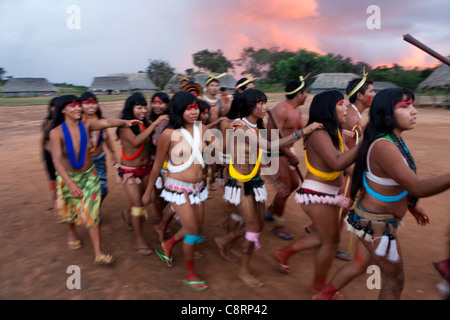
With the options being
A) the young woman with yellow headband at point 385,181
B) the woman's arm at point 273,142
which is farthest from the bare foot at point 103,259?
the young woman with yellow headband at point 385,181

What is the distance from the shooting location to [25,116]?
19594 mm

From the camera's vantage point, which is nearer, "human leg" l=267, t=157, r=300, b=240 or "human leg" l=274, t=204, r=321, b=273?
"human leg" l=274, t=204, r=321, b=273

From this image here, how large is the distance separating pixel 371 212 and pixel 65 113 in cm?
347

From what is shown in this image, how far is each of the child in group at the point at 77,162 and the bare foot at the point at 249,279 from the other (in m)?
1.60

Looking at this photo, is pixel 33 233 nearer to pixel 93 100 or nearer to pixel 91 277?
pixel 91 277

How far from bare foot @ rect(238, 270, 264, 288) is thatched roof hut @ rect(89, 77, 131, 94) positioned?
48468 millimetres

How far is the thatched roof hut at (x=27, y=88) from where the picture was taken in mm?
42900

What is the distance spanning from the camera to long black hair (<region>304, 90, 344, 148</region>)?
2.99m

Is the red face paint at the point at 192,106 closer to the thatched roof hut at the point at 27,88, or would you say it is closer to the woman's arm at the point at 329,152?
the woman's arm at the point at 329,152

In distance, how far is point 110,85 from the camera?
47531mm

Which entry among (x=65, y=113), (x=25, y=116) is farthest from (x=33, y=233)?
(x=25, y=116)

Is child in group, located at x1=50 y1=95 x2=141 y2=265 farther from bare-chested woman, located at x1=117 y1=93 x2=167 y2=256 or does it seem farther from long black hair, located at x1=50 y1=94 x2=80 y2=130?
bare-chested woman, located at x1=117 y1=93 x2=167 y2=256

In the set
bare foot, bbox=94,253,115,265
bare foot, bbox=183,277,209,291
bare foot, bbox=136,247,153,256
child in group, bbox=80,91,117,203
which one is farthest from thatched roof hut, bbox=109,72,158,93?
bare foot, bbox=183,277,209,291
